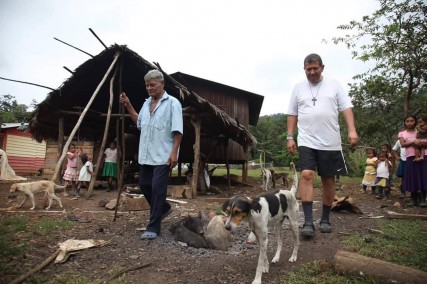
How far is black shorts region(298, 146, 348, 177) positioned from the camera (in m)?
4.22

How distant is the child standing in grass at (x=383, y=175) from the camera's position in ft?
29.7

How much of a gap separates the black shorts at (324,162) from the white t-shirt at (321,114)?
0.07 metres

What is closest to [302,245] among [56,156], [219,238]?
[219,238]

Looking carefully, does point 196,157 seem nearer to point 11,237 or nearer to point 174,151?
point 174,151

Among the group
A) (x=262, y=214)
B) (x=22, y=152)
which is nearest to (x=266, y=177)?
(x=262, y=214)

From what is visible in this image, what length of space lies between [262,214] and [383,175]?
7.54m

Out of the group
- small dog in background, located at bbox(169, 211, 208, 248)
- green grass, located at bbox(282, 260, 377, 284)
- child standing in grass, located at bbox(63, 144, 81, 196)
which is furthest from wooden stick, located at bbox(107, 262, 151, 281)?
child standing in grass, located at bbox(63, 144, 81, 196)

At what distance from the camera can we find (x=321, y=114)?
4246mm

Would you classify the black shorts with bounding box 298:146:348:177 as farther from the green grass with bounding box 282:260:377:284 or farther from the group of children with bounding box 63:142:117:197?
the group of children with bounding box 63:142:117:197

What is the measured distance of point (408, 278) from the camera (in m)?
2.43

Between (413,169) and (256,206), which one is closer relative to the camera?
(256,206)

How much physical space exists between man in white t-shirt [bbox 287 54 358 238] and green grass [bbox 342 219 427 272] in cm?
65

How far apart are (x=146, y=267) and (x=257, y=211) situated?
133cm

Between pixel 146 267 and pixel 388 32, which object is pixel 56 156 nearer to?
pixel 146 267
